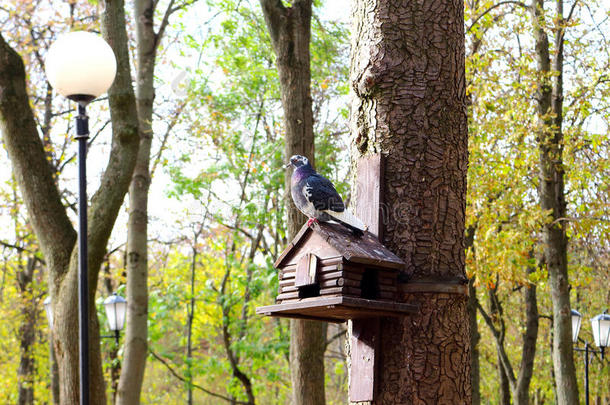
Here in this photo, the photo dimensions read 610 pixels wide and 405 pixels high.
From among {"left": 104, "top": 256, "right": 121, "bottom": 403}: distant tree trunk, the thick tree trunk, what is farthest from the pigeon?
{"left": 104, "top": 256, "right": 121, "bottom": 403}: distant tree trunk

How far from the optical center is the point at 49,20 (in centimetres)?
1669

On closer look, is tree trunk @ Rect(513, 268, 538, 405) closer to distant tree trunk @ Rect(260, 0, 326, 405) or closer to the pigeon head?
distant tree trunk @ Rect(260, 0, 326, 405)

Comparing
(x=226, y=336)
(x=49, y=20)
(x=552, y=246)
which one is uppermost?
(x=49, y=20)

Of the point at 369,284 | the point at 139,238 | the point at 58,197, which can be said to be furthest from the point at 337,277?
the point at 139,238

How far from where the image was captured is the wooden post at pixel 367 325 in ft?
9.76

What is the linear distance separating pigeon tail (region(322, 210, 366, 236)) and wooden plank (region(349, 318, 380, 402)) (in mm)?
377

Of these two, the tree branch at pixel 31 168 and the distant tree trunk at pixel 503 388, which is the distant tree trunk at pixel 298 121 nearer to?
the tree branch at pixel 31 168

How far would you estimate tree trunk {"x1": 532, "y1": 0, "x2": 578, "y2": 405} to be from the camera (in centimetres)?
1095

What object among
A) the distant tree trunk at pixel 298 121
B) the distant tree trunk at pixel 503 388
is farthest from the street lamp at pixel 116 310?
the distant tree trunk at pixel 503 388

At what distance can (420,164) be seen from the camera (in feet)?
10.2

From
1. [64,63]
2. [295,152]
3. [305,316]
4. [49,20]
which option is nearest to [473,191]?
[295,152]

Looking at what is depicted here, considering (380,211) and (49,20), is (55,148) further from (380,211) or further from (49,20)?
(380,211)

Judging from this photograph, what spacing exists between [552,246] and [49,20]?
12.2 metres

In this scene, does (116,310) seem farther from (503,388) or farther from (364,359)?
(364,359)
